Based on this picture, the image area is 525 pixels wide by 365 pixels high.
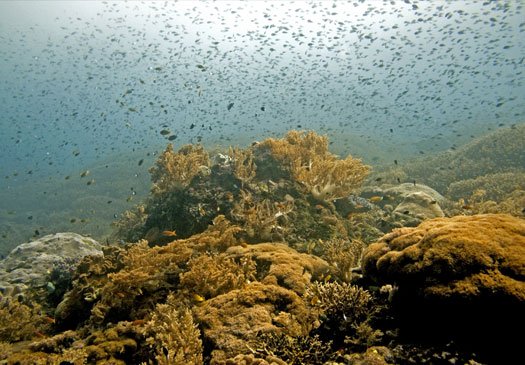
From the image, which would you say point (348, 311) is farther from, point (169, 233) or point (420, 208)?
point (420, 208)

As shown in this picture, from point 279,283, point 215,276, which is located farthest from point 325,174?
point 215,276

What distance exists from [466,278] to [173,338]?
372 cm

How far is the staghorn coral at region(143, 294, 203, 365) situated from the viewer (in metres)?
3.88

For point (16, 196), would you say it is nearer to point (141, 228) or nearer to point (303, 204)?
point (141, 228)

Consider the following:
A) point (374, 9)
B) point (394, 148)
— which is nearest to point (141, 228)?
point (374, 9)

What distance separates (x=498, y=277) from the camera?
3496 mm

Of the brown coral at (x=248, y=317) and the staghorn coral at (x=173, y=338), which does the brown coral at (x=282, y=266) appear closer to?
the brown coral at (x=248, y=317)

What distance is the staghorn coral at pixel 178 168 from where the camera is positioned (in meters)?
11.2

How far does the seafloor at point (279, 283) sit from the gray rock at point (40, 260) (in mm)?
69

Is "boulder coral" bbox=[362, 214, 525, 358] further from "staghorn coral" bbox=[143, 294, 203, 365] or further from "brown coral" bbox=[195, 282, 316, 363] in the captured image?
"staghorn coral" bbox=[143, 294, 203, 365]

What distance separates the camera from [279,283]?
18.0 feet

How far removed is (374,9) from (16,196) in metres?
56.7

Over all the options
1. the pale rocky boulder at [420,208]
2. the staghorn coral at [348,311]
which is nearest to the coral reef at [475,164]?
the pale rocky boulder at [420,208]

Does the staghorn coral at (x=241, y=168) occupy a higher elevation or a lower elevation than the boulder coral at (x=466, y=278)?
higher
